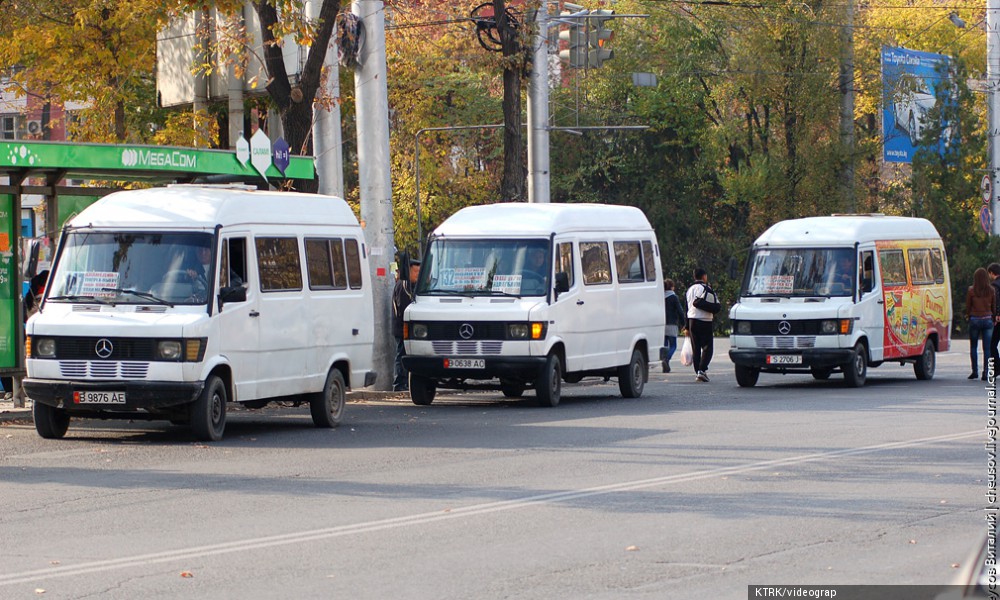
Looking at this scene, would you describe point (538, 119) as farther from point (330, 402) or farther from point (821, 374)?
point (330, 402)

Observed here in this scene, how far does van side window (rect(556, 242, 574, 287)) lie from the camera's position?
20.9 m

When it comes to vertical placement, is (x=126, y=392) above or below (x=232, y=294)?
below

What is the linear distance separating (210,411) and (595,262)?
7511mm

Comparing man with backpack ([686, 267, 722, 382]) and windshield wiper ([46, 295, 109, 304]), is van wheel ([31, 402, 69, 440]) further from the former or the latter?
man with backpack ([686, 267, 722, 382])

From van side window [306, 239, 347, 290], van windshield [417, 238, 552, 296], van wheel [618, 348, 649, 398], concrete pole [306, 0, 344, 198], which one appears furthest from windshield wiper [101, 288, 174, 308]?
van wheel [618, 348, 649, 398]

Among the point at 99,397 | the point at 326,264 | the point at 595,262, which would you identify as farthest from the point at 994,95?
the point at 99,397

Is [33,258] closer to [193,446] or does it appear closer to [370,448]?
[193,446]

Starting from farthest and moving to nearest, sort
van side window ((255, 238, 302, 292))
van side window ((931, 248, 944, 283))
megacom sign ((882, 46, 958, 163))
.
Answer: megacom sign ((882, 46, 958, 163)) < van side window ((931, 248, 944, 283)) < van side window ((255, 238, 302, 292))

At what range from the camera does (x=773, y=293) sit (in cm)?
2494

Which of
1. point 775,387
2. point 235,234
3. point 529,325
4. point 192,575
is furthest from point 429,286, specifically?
point 192,575

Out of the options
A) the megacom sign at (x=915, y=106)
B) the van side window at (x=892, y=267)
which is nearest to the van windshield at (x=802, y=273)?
the van side window at (x=892, y=267)

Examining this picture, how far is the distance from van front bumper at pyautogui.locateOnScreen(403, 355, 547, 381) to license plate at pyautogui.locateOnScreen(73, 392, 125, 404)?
5.89m

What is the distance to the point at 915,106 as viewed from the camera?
4781 cm

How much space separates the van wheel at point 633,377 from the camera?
2273 cm
